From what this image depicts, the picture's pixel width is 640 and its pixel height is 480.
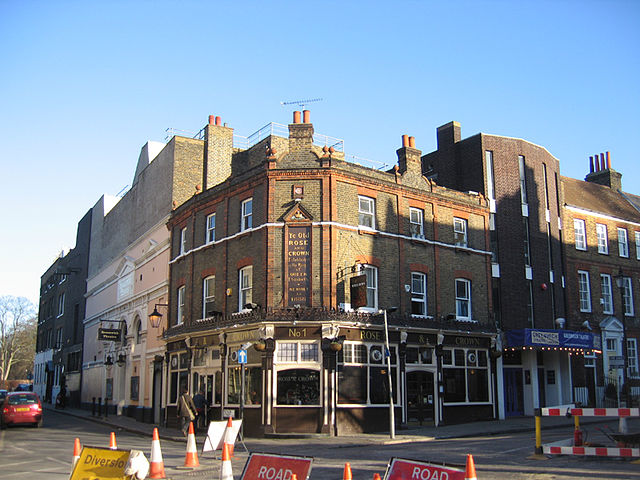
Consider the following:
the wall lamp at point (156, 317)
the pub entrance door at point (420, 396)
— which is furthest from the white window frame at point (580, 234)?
the wall lamp at point (156, 317)

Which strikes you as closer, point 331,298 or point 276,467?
point 276,467

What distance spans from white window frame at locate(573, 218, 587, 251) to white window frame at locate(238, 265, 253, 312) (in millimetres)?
18832

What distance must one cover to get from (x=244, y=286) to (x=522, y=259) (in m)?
13.9

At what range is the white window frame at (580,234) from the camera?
33706 millimetres

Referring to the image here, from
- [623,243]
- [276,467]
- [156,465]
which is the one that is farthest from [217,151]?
[276,467]

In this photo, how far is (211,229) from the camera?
27.4m

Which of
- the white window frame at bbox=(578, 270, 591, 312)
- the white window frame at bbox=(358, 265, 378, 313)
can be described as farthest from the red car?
the white window frame at bbox=(578, 270, 591, 312)

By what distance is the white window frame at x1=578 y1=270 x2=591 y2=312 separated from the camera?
33094mm

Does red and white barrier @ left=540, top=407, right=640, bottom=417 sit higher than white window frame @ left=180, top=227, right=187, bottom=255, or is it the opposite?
white window frame @ left=180, top=227, right=187, bottom=255

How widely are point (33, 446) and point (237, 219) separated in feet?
36.2

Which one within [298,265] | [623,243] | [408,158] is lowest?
[298,265]

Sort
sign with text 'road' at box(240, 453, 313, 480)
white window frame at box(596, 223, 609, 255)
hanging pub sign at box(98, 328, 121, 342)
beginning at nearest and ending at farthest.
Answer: sign with text 'road' at box(240, 453, 313, 480)
hanging pub sign at box(98, 328, 121, 342)
white window frame at box(596, 223, 609, 255)

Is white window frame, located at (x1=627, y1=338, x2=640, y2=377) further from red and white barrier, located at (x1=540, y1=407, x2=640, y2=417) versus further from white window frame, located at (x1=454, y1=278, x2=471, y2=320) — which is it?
red and white barrier, located at (x1=540, y1=407, x2=640, y2=417)

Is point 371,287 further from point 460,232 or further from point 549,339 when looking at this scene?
point 549,339
